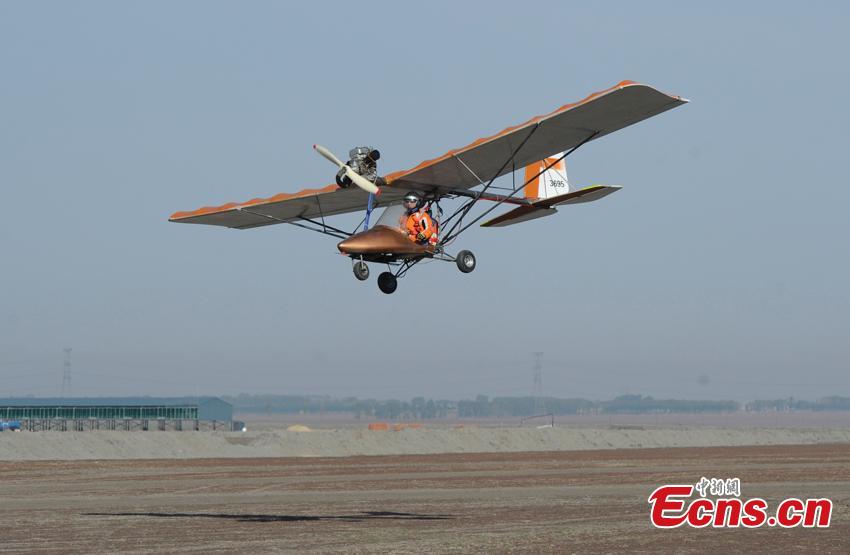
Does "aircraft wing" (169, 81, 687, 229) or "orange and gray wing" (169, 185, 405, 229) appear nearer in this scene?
"aircraft wing" (169, 81, 687, 229)

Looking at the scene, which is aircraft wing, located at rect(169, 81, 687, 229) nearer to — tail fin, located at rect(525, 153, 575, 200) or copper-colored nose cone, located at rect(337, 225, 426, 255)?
copper-colored nose cone, located at rect(337, 225, 426, 255)

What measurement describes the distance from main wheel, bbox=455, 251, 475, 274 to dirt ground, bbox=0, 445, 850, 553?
7826 mm

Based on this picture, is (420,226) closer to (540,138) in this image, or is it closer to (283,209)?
(540,138)

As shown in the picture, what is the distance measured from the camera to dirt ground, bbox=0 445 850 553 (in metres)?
34.5

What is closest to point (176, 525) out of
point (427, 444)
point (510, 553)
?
point (510, 553)

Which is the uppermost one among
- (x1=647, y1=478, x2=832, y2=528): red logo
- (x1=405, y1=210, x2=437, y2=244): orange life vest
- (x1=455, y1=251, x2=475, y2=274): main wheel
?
(x1=405, y1=210, x2=437, y2=244): orange life vest

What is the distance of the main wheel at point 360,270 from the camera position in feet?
96.3

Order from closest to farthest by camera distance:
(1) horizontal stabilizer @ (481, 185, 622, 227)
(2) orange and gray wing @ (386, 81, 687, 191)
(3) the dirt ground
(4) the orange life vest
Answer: (2) orange and gray wing @ (386, 81, 687, 191), (4) the orange life vest, (1) horizontal stabilizer @ (481, 185, 622, 227), (3) the dirt ground

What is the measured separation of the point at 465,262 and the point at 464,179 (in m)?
2.58

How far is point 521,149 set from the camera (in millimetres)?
31641

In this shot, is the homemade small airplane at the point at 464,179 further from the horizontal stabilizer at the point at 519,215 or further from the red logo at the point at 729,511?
the red logo at the point at 729,511

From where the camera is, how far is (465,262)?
30.8 meters

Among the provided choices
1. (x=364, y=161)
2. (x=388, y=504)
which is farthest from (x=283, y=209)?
(x=388, y=504)

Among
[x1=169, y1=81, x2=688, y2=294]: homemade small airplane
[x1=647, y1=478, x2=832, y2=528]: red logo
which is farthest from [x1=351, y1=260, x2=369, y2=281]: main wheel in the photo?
[x1=647, y1=478, x2=832, y2=528]: red logo
